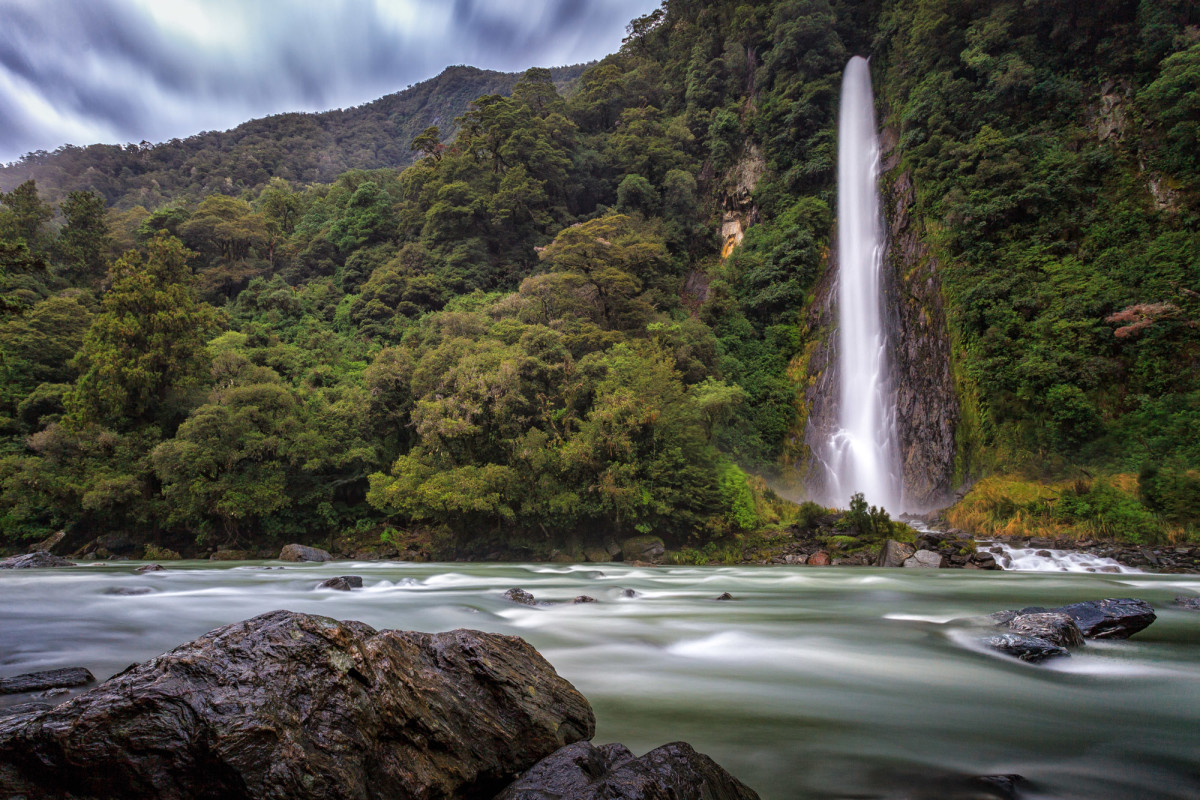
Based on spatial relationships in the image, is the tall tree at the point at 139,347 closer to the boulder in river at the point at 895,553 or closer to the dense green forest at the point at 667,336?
the dense green forest at the point at 667,336

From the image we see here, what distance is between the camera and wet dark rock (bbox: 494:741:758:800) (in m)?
2.88

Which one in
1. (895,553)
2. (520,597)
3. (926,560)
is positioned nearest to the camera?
(520,597)

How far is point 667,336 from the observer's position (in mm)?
29703

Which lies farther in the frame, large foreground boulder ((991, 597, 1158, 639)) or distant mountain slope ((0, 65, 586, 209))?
distant mountain slope ((0, 65, 586, 209))

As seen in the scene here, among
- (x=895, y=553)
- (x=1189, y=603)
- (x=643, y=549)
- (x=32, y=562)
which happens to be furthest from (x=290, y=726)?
(x=32, y=562)

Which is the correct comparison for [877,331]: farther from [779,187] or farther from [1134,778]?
[1134,778]

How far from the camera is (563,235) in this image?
3077 centimetres

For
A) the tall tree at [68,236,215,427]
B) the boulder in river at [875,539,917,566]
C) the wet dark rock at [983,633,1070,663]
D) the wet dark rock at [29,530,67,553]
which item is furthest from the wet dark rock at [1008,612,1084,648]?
the wet dark rock at [29,530,67,553]

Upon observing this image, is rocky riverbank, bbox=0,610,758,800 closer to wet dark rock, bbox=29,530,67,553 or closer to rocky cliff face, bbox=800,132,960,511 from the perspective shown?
rocky cliff face, bbox=800,132,960,511

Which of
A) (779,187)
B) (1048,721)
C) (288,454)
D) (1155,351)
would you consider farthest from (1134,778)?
(779,187)

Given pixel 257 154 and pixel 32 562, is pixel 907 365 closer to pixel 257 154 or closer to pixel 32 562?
pixel 32 562

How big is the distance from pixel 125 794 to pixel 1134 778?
229 inches

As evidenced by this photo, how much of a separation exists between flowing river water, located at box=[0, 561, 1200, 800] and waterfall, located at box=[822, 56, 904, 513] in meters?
16.2

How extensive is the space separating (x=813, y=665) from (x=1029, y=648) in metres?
2.35
